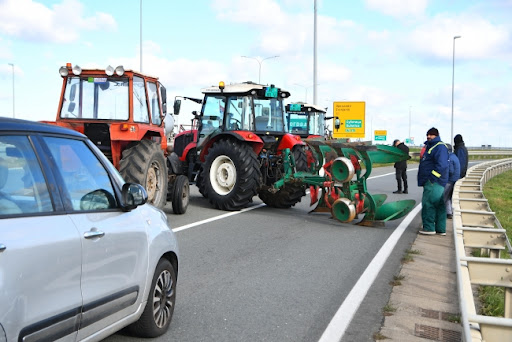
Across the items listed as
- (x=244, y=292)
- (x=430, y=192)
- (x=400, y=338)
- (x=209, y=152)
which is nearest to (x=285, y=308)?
(x=244, y=292)

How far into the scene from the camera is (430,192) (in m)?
10.5

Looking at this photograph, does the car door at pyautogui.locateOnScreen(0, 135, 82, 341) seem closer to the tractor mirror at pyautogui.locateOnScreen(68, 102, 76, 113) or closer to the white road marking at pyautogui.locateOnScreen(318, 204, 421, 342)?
the white road marking at pyautogui.locateOnScreen(318, 204, 421, 342)

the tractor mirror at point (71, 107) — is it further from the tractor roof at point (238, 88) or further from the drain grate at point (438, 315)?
the drain grate at point (438, 315)

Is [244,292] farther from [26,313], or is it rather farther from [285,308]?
[26,313]

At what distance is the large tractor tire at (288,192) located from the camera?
43.8 feet

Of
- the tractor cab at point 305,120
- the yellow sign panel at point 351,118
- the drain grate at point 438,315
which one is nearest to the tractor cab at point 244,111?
the drain grate at point 438,315

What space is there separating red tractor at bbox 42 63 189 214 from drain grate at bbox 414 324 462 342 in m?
6.10

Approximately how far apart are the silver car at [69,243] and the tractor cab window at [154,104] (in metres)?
7.03

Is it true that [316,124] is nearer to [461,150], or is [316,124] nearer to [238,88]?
[238,88]

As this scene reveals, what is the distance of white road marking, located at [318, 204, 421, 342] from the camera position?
5.05m

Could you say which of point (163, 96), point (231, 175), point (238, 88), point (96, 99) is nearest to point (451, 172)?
point (231, 175)

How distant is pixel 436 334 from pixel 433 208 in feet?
18.9

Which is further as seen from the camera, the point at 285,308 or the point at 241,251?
the point at 241,251

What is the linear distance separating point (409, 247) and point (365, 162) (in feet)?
8.16
